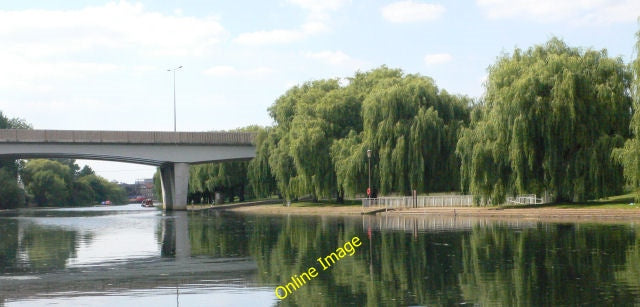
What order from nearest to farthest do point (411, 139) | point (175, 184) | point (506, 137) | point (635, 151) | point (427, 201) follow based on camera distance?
point (635, 151) < point (506, 137) < point (427, 201) < point (411, 139) < point (175, 184)

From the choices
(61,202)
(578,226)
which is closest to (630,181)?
(578,226)

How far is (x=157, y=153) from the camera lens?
8069 cm

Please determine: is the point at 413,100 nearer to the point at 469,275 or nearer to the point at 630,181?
the point at 630,181

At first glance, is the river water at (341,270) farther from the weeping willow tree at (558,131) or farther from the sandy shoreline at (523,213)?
the weeping willow tree at (558,131)

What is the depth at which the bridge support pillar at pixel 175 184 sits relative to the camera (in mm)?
81812

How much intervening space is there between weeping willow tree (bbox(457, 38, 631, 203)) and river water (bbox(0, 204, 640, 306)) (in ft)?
43.9

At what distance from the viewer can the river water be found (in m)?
14.6

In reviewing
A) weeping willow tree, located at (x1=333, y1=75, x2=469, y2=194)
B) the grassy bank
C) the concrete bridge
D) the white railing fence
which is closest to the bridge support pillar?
the concrete bridge

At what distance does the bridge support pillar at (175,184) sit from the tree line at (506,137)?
58.0ft

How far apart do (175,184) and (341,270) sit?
6487 centimetres

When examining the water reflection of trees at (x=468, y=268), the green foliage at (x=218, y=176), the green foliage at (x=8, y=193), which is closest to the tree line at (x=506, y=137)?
the water reflection of trees at (x=468, y=268)

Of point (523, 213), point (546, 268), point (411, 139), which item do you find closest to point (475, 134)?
point (523, 213)

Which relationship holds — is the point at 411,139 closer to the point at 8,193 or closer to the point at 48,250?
the point at 48,250

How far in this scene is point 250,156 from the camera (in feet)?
274
